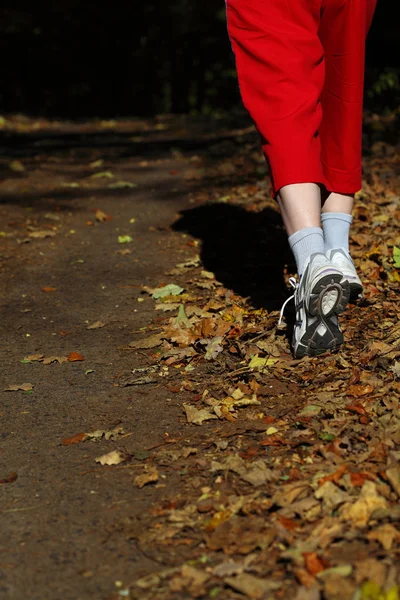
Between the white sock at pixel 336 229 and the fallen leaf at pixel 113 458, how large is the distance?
4.98ft

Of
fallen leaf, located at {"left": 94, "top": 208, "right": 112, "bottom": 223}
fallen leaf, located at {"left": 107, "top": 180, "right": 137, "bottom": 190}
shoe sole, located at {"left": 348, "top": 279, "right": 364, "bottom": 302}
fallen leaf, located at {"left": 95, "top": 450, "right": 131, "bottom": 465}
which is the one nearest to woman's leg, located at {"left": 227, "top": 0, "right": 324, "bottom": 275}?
shoe sole, located at {"left": 348, "top": 279, "right": 364, "bottom": 302}

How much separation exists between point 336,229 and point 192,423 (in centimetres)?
129

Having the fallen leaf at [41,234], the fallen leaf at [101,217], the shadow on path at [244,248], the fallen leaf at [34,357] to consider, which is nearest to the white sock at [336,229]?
the shadow on path at [244,248]

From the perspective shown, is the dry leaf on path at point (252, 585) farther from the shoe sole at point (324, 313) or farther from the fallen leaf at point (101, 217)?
the fallen leaf at point (101, 217)

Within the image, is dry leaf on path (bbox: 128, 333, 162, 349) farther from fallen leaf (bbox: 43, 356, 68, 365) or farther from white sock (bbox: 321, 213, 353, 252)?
white sock (bbox: 321, 213, 353, 252)

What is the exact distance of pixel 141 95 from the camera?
23.3 metres

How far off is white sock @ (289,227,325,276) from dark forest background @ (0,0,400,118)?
57.4 ft

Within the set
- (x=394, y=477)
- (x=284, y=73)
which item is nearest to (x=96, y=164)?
(x=284, y=73)

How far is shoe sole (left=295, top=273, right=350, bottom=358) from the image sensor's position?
2.92 metres

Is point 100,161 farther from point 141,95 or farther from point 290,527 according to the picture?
point 141,95

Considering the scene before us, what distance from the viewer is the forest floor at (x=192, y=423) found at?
1.99 metres

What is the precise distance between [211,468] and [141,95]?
21883mm

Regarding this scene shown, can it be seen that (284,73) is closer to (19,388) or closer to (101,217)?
(19,388)

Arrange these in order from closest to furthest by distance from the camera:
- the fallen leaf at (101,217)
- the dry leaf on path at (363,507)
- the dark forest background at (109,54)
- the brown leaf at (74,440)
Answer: the dry leaf on path at (363,507) → the brown leaf at (74,440) → the fallen leaf at (101,217) → the dark forest background at (109,54)
